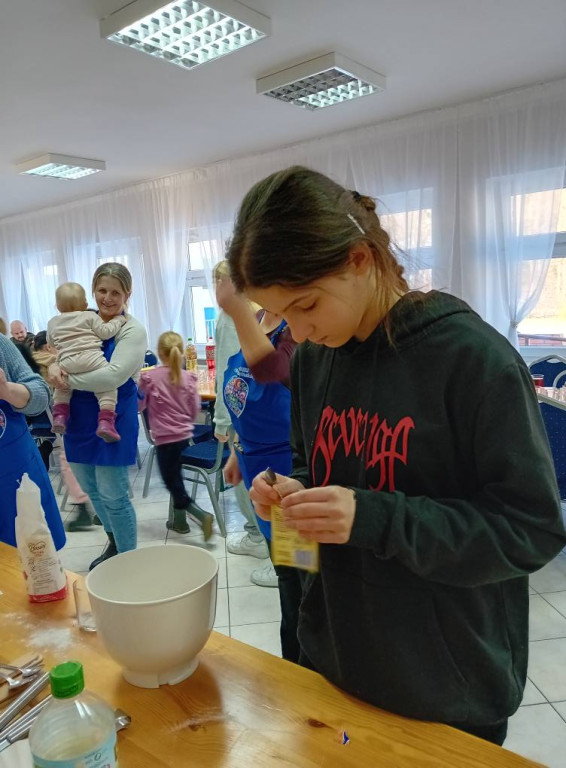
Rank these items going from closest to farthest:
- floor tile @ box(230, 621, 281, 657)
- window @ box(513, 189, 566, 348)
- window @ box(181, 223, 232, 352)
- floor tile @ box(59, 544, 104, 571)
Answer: floor tile @ box(230, 621, 281, 657) < floor tile @ box(59, 544, 104, 571) < window @ box(513, 189, 566, 348) < window @ box(181, 223, 232, 352)

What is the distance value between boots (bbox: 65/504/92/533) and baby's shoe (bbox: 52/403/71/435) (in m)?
1.34

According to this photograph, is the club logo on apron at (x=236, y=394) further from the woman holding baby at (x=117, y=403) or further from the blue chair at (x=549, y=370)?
the blue chair at (x=549, y=370)

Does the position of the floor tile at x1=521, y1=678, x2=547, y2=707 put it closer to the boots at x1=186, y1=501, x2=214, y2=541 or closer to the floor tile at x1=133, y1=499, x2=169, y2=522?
the boots at x1=186, y1=501, x2=214, y2=541

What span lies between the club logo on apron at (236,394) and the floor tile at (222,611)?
99 centimetres

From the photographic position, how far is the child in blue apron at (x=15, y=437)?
1719 mm

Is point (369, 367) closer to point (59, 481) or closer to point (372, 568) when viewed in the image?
point (372, 568)

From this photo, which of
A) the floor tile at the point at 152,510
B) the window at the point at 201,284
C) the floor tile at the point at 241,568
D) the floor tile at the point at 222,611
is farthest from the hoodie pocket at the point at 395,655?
the window at the point at 201,284

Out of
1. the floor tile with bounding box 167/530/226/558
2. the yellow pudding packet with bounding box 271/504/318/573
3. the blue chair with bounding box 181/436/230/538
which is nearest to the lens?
the yellow pudding packet with bounding box 271/504/318/573

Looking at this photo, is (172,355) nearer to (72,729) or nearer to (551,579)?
(551,579)

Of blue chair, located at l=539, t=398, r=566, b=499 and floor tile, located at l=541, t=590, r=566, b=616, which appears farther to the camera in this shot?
blue chair, located at l=539, t=398, r=566, b=499

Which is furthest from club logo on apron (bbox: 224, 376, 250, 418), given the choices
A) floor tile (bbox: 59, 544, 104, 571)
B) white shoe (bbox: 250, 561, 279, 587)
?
floor tile (bbox: 59, 544, 104, 571)

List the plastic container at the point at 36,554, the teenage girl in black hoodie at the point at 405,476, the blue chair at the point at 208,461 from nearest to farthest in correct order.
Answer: the teenage girl in black hoodie at the point at 405,476 → the plastic container at the point at 36,554 → the blue chair at the point at 208,461

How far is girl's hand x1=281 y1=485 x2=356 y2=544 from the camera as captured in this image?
0.68 m

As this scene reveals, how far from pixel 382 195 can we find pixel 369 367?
4.37 metres
